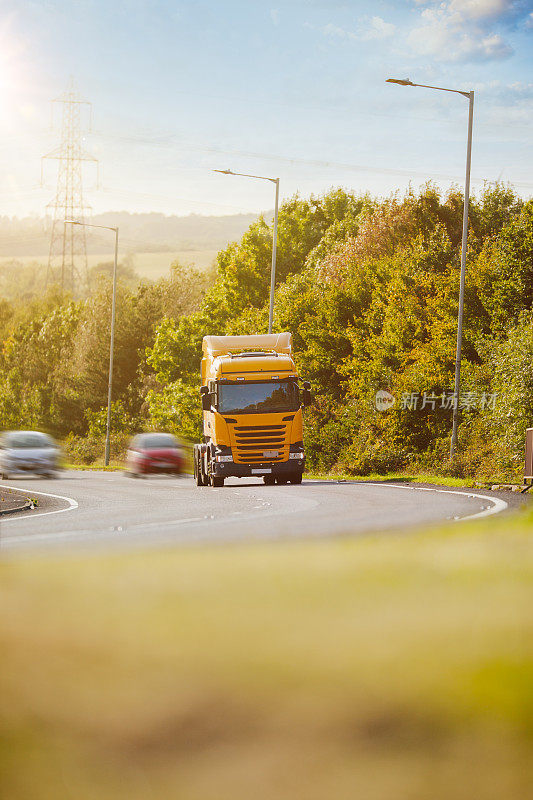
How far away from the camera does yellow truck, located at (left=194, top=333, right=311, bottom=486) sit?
2920 centimetres

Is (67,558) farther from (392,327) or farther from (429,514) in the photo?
(392,327)

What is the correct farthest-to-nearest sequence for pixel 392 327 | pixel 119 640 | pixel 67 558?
pixel 392 327 → pixel 67 558 → pixel 119 640

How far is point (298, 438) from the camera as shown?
98.0 feet

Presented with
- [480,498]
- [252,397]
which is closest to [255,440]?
[252,397]

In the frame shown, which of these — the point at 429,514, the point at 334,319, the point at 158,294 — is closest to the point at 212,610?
the point at 429,514

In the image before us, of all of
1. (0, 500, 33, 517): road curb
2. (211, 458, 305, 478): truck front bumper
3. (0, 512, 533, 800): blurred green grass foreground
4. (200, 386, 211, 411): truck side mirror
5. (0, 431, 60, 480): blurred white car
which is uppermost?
(200, 386, 211, 411): truck side mirror

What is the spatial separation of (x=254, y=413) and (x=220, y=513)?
10709mm

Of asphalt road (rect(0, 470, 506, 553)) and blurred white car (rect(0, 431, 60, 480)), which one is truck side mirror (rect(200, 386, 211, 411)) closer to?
asphalt road (rect(0, 470, 506, 553))

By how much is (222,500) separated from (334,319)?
96.4 feet

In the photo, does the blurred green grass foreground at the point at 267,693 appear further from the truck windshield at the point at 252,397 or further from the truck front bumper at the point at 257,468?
the truck front bumper at the point at 257,468

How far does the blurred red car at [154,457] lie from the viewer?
4112 centimetres

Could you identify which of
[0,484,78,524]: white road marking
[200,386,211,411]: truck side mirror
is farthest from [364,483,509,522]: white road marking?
[0,484,78,524]: white road marking

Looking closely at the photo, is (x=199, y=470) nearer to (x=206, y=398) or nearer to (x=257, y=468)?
(x=206, y=398)

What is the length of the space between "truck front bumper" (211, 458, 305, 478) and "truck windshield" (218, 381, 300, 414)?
148 cm
